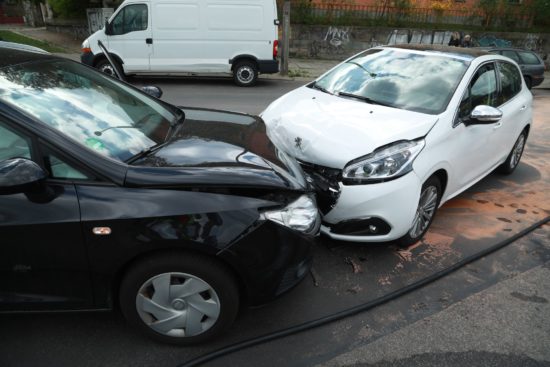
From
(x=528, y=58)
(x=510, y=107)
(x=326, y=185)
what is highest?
(x=510, y=107)

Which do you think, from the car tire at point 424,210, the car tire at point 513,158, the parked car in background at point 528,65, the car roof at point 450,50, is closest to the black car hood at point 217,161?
the car tire at point 424,210

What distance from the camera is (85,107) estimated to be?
2.51m

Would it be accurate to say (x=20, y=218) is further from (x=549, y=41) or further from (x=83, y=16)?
(x=549, y=41)

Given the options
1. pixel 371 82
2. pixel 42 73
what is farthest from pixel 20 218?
pixel 371 82

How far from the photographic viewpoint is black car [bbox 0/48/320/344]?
6.66 ft

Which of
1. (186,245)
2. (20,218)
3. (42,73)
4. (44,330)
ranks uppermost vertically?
(42,73)

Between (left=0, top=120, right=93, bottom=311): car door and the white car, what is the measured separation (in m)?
1.74

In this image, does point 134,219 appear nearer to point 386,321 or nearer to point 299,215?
point 299,215

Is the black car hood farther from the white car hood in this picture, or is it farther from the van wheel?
the van wheel

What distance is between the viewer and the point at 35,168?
190 cm

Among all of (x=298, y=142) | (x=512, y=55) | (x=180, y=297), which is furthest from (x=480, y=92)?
(x=512, y=55)

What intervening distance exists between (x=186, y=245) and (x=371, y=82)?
2.91 m

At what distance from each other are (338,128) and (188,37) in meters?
9.22

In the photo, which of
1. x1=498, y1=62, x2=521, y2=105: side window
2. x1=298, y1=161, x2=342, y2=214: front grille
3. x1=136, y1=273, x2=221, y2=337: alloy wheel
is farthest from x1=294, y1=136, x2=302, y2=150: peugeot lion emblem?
x1=498, y1=62, x2=521, y2=105: side window
